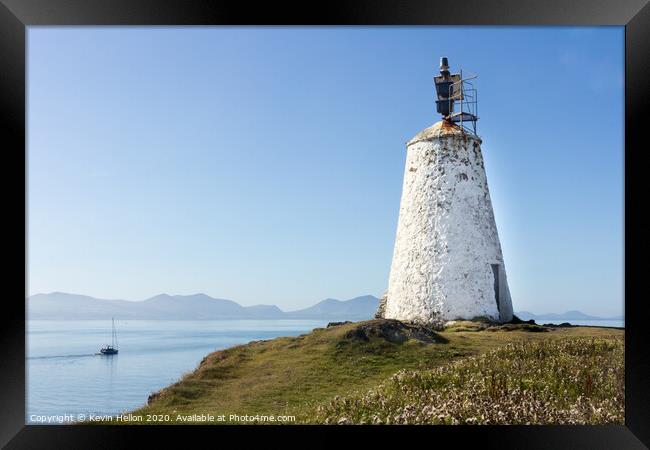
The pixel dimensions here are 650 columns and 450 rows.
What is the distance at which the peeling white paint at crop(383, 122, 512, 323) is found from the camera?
61.2 feet

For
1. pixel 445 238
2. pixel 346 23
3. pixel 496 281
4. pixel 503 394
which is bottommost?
pixel 503 394

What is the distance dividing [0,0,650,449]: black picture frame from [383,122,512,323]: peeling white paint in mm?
8183

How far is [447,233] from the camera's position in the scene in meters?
19.0

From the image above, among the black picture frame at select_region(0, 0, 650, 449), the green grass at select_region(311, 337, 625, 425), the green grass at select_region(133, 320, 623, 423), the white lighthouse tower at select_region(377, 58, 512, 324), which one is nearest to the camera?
the black picture frame at select_region(0, 0, 650, 449)

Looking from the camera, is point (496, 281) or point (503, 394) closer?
point (503, 394)

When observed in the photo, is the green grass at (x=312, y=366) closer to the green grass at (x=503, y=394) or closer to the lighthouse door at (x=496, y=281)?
the green grass at (x=503, y=394)

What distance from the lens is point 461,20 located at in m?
10.5

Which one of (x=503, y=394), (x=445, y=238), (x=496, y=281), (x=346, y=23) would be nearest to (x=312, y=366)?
(x=503, y=394)

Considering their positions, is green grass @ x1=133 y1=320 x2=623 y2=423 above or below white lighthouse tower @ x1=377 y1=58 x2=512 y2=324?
below

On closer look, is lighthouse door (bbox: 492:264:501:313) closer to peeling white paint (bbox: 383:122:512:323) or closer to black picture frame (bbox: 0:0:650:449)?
peeling white paint (bbox: 383:122:512:323)

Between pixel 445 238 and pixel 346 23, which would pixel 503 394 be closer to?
pixel 346 23

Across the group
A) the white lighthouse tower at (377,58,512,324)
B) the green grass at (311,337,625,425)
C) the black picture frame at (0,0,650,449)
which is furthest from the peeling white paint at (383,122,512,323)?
the black picture frame at (0,0,650,449)

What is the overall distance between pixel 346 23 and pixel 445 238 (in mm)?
10064

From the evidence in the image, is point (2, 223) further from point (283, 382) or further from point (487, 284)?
point (487, 284)
